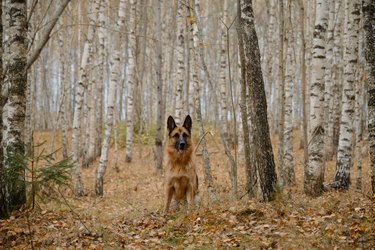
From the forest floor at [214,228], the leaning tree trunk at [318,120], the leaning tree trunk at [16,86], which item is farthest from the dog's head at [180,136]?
the leaning tree trunk at [16,86]

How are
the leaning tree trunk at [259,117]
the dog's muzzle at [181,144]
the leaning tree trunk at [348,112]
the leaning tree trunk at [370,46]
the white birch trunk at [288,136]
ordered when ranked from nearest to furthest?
the leaning tree trunk at [370,46] → the leaning tree trunk at [259,117] → the dog's muzzle at [181,144] → the leaning tree trunk at [348,112] → the white birch trunk at [288,136]

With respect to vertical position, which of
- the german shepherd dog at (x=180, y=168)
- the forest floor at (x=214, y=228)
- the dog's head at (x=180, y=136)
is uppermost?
the dog's head at (x=180, y=136)

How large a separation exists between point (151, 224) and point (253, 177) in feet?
8.09

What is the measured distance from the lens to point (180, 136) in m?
8.93

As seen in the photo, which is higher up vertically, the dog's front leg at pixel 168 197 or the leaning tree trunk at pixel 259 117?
the leaning tree trunk at pixel 259 117

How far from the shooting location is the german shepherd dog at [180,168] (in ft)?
28.5

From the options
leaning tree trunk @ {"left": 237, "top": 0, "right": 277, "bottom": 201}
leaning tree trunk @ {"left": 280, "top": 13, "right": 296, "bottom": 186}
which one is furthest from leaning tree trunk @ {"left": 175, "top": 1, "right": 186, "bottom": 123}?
leaning tree trunk @ {"left": 237, "top": 0, "right": 277, "bottom": 201}

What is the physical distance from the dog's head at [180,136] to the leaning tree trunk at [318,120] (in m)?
2.93

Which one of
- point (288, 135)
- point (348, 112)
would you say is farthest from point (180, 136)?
point (288, 135)

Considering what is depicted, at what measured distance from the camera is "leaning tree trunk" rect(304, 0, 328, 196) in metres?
9.44

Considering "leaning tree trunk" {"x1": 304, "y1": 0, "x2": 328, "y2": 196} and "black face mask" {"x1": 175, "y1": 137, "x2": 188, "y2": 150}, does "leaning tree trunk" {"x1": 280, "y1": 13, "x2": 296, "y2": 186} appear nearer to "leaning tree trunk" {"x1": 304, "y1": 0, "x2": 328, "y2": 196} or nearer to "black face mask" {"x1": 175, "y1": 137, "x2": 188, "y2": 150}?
"leaning tree trunk" {"x1": 304, "y1": 0, "x2": 328, "y2": 196}

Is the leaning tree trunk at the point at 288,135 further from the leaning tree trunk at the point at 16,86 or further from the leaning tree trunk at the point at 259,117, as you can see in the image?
the leaning tree trunk at the point at 16,86

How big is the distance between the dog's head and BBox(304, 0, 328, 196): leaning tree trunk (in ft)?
9.61

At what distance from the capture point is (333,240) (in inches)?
214
